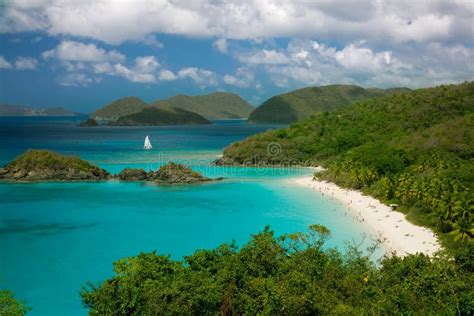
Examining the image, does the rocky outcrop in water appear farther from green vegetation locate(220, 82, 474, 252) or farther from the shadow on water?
the shadow on water

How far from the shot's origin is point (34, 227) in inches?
1200

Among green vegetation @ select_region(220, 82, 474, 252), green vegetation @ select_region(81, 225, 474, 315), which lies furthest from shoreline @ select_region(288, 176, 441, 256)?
green vegetation @ select_region(81, 225, 474, 315)

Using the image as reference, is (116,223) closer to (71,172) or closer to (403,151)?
(71,172)

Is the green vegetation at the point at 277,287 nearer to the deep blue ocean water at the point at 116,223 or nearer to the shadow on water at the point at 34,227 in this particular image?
the deep blue ocean water at the point at 116,223

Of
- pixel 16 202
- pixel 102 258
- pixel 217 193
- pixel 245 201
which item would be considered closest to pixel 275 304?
pixel 102 258

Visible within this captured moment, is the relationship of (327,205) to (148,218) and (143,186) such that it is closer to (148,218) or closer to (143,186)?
(148,218)

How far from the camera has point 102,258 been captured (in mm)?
23609

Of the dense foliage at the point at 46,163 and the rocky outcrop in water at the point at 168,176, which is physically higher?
the dense foliage at the point at 46,163

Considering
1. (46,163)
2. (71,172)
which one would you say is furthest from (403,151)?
(46,163)

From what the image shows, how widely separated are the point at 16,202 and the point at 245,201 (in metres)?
19.9

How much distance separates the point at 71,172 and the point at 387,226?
3600 centimetres

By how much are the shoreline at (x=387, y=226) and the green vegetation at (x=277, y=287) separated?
15.0 ft

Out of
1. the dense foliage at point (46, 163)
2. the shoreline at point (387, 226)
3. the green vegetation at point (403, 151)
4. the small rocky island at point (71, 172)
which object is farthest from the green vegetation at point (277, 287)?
the dense foliage at point (46, 163)

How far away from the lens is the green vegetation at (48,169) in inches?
1943
